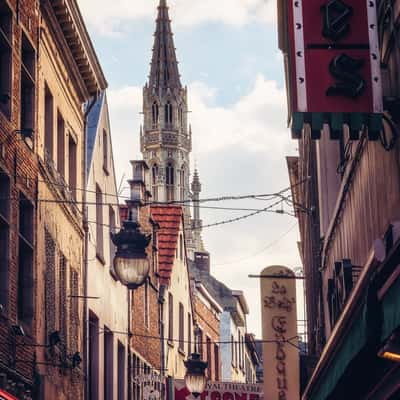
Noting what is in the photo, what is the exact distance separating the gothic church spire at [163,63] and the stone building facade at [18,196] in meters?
145

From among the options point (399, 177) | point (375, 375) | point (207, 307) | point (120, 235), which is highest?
point (207, 307)

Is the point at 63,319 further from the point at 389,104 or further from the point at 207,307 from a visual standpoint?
the point at 207,307

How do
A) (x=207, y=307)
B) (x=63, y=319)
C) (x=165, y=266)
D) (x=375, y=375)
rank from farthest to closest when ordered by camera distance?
(x=207, y=307) → (x=165, y=266) → (x=63, y=319) → (x=375, y=375)

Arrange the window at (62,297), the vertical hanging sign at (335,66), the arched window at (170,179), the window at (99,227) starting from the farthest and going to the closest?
the arched window at (170,179), the window at (99,227), the window at (62,297), the vertical hanging sign at (335,66)

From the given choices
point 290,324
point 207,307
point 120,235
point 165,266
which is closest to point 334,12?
point 120,235

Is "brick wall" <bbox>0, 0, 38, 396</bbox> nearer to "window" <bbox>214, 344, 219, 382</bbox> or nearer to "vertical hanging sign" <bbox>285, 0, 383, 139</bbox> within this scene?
"vertical hanging sign" <bbox>285, 0, 383, 139</bbox>

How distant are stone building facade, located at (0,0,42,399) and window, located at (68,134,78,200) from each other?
190 inches

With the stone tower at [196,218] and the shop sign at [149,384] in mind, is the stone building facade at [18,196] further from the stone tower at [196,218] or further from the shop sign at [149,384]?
the stone tower at [196,218]

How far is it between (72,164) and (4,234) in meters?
8.00

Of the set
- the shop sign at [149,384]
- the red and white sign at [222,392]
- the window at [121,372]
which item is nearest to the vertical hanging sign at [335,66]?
the window at [121,372]

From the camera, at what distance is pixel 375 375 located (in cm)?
1484

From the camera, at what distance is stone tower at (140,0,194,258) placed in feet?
541

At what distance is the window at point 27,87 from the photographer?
2098 centimetres

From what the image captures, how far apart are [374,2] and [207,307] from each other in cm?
4107
